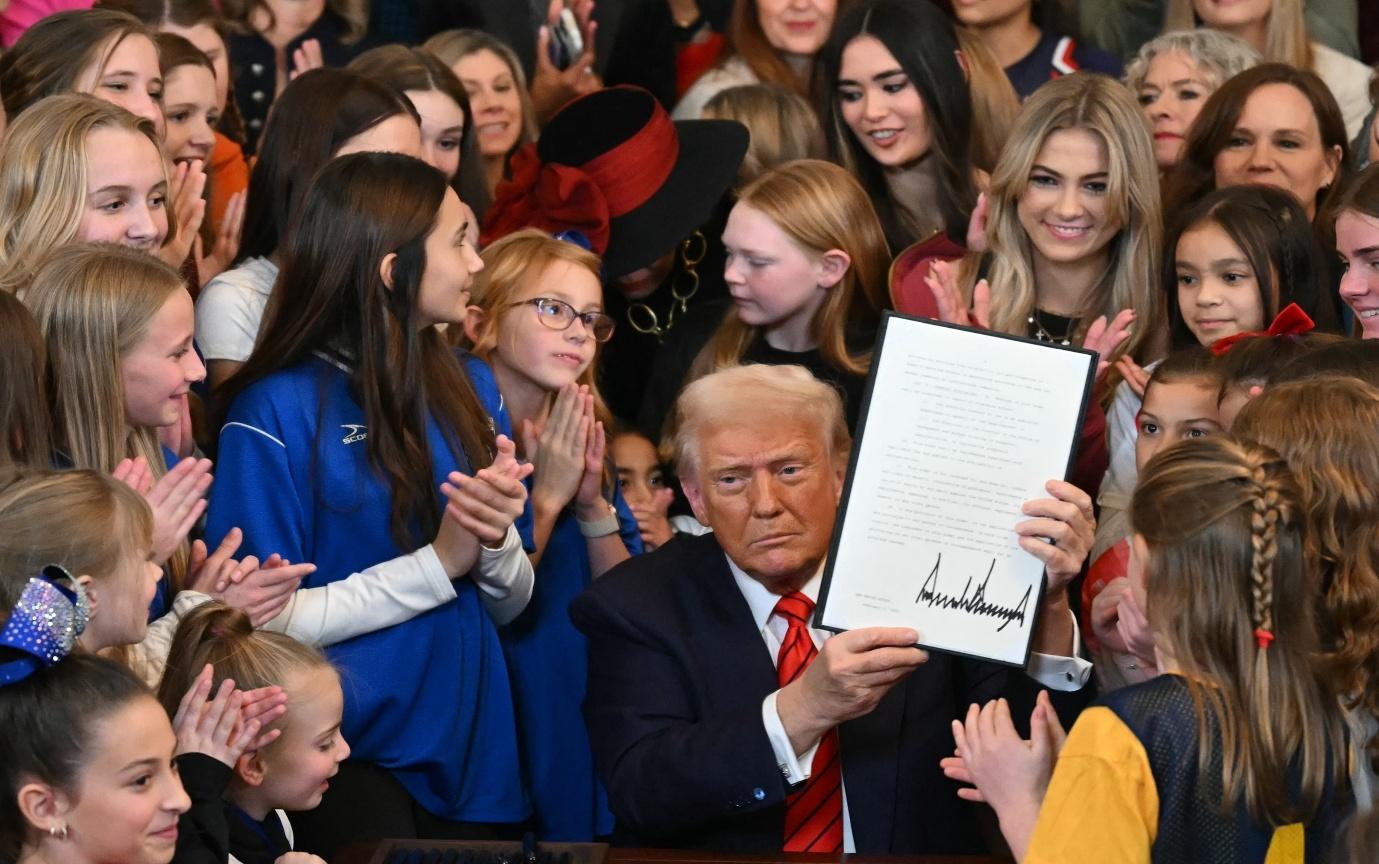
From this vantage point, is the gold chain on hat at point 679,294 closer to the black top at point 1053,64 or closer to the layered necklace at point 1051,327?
the layered necklace at point 1051,327

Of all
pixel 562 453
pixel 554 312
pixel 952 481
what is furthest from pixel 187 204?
pixel 952 481

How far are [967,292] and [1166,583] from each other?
2191 mm

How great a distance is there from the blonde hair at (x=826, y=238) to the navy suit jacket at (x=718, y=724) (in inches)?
48.9

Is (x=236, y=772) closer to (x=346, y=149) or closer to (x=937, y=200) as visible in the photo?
(x=346, y=149)

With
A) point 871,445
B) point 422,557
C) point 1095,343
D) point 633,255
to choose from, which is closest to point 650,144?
point 633,255

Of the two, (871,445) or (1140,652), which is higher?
(871,445)

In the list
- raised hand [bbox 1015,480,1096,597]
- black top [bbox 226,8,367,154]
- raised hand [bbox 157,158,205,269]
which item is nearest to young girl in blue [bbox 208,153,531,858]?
raised hand [bbox 157,158,205,269]

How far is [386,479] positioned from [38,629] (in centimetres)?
123

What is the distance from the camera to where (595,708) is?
358 cm

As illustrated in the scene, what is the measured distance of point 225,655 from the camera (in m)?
3.25

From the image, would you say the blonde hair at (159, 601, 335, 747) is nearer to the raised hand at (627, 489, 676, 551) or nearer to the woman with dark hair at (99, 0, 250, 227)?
the raised hand at (627, 489, 676, 551)

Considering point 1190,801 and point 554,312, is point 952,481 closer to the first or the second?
point 1190,801

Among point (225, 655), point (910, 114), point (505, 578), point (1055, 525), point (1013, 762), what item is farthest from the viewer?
point (910, 114)
